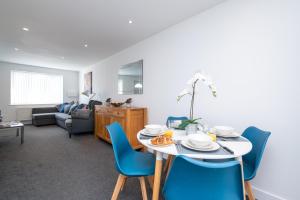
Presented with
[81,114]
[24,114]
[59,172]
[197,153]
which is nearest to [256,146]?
[197,153]

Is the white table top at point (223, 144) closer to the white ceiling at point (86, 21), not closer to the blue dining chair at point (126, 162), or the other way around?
the blue dining chair at point (126, 162)

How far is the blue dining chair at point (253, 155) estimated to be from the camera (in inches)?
51.7

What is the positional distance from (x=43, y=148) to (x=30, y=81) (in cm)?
431

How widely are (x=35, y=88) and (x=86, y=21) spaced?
5346 mm

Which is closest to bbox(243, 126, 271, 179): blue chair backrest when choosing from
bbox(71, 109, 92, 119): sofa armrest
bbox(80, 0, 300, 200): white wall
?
bbox(80, 0, 300, 200): white wall

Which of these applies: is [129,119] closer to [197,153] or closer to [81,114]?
[81,114]

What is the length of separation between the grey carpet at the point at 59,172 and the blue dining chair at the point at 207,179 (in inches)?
44.8

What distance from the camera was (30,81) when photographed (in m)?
6.25

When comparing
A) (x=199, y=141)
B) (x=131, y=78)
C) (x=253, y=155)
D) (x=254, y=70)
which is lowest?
(x=253, y=155)

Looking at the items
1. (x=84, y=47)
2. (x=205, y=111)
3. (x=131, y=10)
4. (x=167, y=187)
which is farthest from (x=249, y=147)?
(x=84, y=47)

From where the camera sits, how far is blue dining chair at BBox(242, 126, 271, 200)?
4.31ft

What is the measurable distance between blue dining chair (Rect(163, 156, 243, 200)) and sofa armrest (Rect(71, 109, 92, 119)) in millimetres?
4031

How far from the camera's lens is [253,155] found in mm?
1459

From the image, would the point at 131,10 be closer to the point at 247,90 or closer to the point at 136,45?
the point at 136,45
